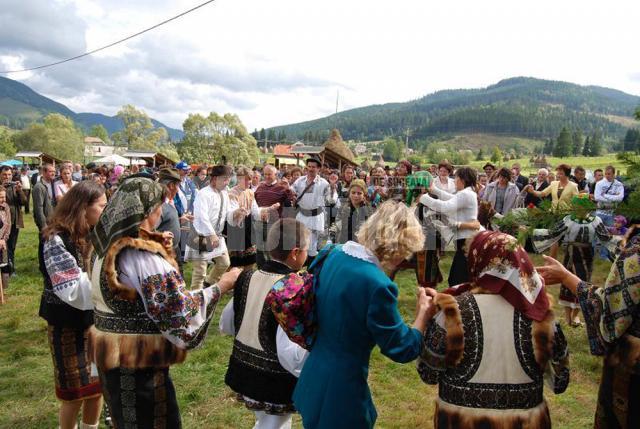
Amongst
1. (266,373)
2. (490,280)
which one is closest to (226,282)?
(266,373)

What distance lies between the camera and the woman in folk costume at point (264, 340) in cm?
262

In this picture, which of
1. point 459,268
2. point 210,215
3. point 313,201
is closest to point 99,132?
point 313,201

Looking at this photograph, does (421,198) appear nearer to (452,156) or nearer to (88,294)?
(88,294)

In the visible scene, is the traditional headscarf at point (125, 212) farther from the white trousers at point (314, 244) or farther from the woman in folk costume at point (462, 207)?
the white trousers at point (314, 244)

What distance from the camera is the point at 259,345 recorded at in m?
2.64

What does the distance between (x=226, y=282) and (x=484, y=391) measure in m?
1.50

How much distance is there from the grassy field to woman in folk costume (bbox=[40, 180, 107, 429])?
108 cm

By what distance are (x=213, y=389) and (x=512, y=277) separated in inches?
130

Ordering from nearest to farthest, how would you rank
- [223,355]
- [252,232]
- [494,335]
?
[494,335] < [223,355] < [252,232]

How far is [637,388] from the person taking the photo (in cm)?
223

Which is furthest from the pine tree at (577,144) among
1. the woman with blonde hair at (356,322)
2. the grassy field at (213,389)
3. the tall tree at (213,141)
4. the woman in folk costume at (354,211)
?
the woman with blonde hair at (356,322)

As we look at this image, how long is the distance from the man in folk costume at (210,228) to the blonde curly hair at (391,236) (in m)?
4.58

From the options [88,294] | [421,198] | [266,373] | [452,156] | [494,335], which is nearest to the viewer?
[494,335]

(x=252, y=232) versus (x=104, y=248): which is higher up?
(x=104, y=248)
